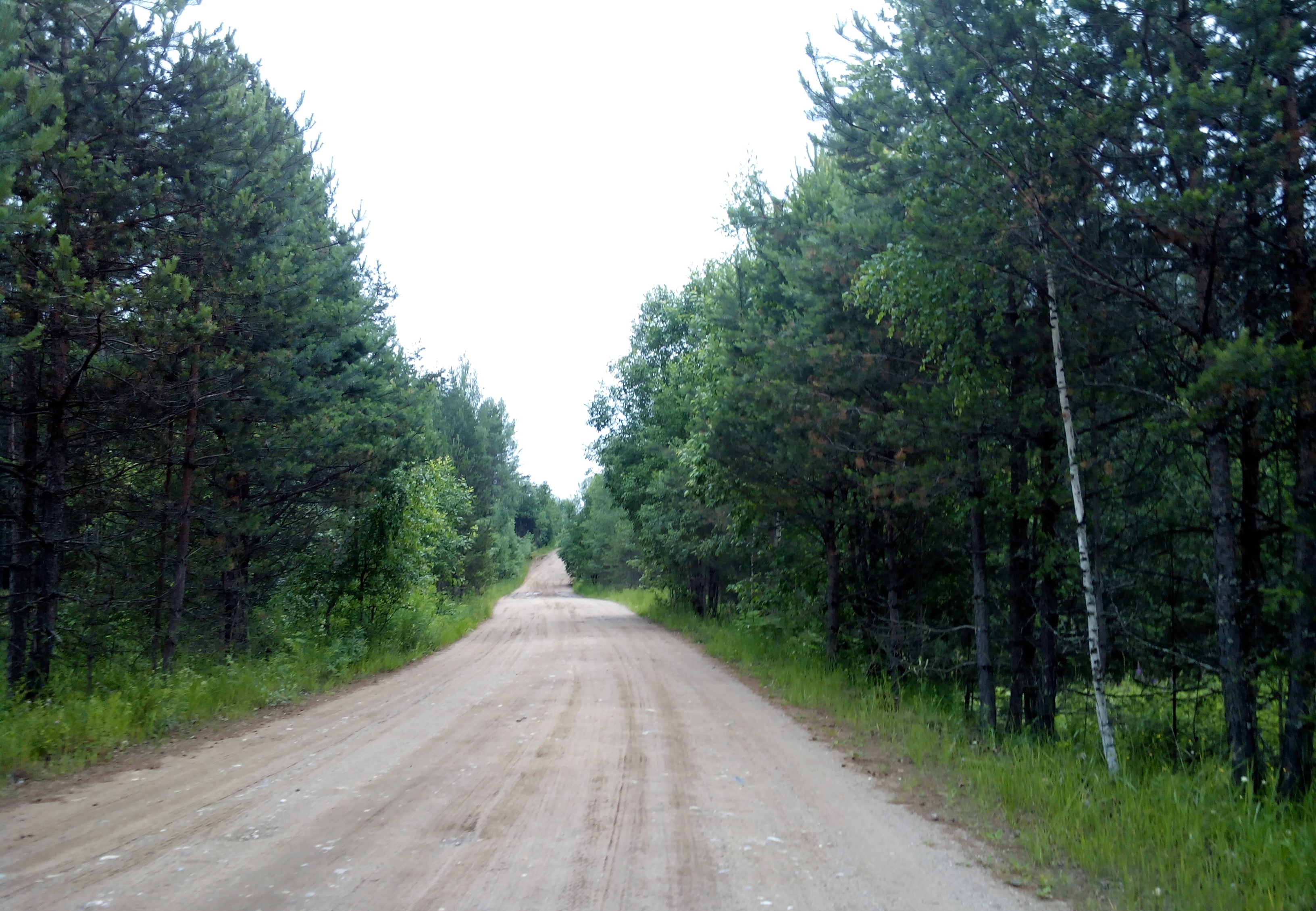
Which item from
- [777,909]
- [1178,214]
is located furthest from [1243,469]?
[777,909]

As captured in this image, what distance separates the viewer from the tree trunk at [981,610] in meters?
10.3

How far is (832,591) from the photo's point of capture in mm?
16375

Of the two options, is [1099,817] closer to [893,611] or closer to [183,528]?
[893,611]

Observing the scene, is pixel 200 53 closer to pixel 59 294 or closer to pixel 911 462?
pixel 59 294

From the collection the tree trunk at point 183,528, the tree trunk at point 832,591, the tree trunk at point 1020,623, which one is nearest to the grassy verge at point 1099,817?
the tree trunk at point 1020,623

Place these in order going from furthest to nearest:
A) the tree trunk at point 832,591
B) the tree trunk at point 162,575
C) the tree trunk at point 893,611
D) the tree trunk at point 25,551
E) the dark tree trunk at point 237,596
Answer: the tree trunk at point 832,591 → the dark tree trunk at point 237,596 → the tree trunk at point 893,611 → the tree trunk at point 162,575 → the tree trunk at point 25,551

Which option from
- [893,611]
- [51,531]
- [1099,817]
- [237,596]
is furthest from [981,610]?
[237,596]

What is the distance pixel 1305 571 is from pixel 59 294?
1170 cm

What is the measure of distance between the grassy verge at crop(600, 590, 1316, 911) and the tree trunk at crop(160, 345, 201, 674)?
9.33m

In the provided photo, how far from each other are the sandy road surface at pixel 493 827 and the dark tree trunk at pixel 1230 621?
2.65 metres

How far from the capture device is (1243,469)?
8.00 metres

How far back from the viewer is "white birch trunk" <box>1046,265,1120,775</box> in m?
7.57

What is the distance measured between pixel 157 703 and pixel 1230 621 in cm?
1139

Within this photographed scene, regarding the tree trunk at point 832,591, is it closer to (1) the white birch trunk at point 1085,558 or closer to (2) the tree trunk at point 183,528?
(1) the white birch trunk at point 1085,558
